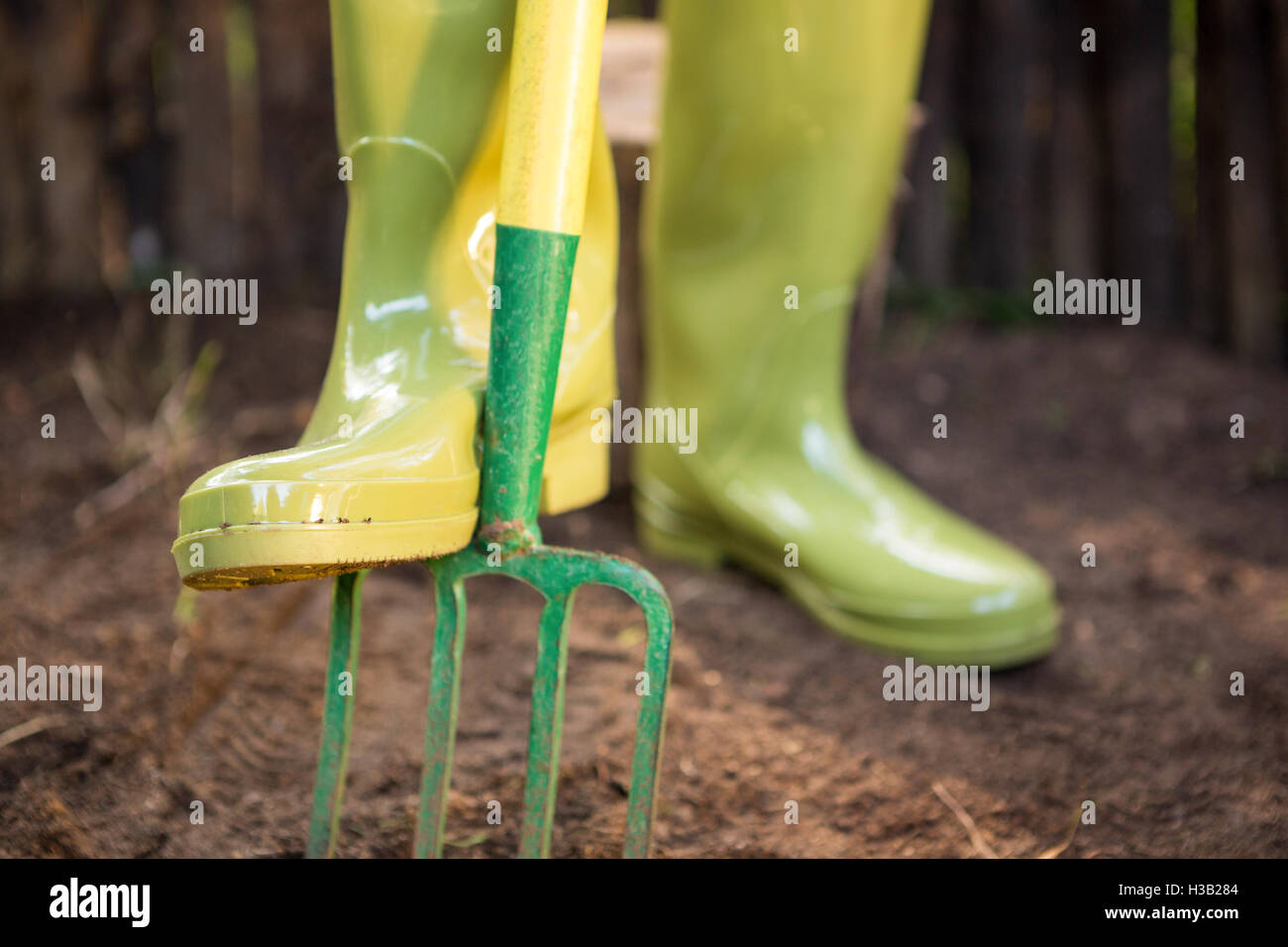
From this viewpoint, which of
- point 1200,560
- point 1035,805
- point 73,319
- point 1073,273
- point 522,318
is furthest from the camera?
point 1073,273

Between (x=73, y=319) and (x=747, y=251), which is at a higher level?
(x=747, y=251)

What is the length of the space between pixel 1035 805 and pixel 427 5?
2.97 ft

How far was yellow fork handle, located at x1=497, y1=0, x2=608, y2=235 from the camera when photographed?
0.81m

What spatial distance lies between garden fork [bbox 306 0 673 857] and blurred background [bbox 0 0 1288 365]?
6.31 feet

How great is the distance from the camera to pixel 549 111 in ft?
2.68

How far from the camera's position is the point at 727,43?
126 cm

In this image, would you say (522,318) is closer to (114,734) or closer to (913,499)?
(114,734)

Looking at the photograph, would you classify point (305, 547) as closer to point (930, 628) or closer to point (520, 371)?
point (520, 371)

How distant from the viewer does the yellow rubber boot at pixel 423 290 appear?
0.81 meters

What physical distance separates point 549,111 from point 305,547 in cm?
37

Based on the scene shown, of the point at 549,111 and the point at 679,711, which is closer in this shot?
the point at 549,111

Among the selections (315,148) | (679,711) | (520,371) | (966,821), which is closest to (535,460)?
(520,371)

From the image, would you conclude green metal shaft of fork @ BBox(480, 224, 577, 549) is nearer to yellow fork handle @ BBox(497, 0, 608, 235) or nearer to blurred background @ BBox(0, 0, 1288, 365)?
yellow fork handle @ BBox(497, 0, 608, 235)

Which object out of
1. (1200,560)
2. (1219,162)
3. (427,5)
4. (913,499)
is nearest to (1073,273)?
(1219,162)
